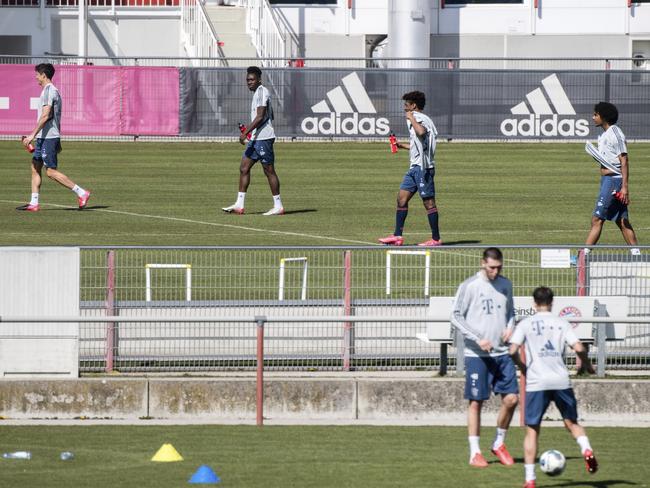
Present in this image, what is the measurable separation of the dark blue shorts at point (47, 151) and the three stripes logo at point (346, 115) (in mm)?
12616

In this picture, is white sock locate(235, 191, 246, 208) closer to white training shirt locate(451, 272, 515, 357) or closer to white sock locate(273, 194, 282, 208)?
white sock locate(273, 194, 282, 208)

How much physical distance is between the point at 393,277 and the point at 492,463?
3293 mm

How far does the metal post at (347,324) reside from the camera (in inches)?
517

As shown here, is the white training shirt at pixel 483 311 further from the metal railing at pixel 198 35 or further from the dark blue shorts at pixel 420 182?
the metal railing at pixel 198 35

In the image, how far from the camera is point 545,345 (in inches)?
379

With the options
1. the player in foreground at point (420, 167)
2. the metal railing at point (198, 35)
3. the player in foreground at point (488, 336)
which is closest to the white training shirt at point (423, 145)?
the player in foreground at point (420, 167)

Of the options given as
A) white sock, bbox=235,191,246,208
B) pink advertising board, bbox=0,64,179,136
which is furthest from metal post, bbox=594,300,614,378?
pink advertising board, bbox=0,64,179,136

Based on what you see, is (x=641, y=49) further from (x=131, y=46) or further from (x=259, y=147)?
(x=259, y=147)

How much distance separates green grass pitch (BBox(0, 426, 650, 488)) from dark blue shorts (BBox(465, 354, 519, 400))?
20.5 inches

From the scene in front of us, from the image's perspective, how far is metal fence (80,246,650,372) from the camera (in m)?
13.1

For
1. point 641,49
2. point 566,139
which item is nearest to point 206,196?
point 566,139

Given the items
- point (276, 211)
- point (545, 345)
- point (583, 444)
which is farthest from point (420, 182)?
point (583, 444)

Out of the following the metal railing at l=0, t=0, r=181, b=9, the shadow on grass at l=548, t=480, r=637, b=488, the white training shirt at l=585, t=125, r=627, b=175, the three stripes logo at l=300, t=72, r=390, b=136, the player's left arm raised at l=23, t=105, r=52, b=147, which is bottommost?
the shadow on grass at l=548, t=480, r=637, b=488

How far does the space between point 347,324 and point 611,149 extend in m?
4.52
